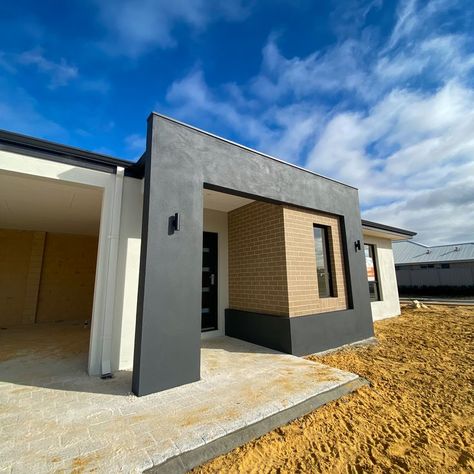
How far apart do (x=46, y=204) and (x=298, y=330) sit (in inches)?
243

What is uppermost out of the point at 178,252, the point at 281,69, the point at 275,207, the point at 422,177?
the point at 422,177

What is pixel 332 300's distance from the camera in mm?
5109

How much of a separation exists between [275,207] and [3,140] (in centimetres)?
441

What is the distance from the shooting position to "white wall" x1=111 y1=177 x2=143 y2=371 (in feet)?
11.3

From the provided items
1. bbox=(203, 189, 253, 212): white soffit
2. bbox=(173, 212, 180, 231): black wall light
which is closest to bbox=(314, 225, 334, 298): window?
bbox=(203, 189, 253, 212): white soffit

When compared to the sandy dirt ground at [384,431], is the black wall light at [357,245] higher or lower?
higher

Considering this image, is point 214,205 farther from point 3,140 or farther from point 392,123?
point 392,123

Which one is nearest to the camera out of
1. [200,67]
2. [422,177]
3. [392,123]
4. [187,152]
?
[187,152]

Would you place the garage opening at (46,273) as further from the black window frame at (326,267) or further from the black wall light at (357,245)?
the black wall light at (357,245)

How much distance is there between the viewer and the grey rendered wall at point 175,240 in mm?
2746

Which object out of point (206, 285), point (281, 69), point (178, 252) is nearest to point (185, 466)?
point (178, 252)

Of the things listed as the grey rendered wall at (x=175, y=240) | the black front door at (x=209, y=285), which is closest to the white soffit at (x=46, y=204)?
the grey rendered wall at (x=175, y=240)

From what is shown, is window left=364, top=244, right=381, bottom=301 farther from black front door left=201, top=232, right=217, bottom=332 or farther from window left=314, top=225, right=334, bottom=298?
black front door left=201, top=232, right=217, bottom=332

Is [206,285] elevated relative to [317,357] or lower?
elevated
